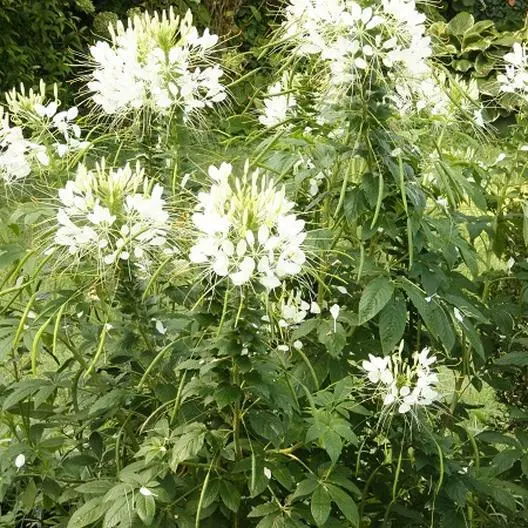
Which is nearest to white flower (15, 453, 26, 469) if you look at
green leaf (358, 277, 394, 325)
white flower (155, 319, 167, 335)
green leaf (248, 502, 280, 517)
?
white flower (155, 319, 167, 335)

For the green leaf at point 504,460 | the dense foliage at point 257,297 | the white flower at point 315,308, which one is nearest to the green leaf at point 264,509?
the dense foliage at point 257,297

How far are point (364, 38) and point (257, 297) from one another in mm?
595

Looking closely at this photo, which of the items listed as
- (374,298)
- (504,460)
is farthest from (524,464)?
(374,298)

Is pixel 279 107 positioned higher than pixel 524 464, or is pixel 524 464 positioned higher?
pixel 279 107

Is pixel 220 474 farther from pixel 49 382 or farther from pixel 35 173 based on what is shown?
pixel 35 173

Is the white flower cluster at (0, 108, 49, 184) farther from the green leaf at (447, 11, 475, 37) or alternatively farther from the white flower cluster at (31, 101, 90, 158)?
the green leaf at (447, 11, 475, 37)

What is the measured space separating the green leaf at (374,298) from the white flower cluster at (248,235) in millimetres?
421

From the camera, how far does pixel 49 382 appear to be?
2529 mm

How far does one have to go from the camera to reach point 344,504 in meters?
2.26

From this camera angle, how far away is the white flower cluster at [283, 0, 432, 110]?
232 centimetres

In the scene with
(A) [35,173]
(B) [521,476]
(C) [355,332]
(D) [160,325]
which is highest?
(A) [35,173]

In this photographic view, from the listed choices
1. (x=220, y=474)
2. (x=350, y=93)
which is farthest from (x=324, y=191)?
(x=220, y=474)

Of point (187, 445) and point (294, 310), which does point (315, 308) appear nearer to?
point (294, 310)

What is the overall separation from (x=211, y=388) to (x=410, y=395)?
0.44 meters
